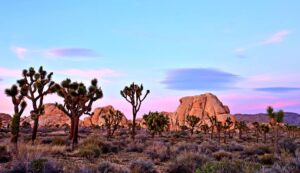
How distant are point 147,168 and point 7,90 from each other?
18.4 m

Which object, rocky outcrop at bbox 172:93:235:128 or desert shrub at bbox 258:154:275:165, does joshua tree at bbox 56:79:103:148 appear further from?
rocky outcrop at bbox 172:93:235:128

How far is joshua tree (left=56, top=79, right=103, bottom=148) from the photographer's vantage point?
30.2 metres

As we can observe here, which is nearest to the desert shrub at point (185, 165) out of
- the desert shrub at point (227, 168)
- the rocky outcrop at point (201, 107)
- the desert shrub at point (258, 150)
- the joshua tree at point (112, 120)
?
the desert shrub at point (227, 168)

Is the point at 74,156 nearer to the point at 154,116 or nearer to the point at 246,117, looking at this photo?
the point at 154,116

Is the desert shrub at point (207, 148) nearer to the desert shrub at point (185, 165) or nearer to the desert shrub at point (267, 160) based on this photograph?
the desert shrub at point (267, 160)

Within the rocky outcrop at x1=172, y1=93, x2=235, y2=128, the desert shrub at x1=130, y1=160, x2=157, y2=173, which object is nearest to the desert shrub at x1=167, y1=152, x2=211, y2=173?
the desert shrub at x1=130, y1=160, x2=157, y2=173

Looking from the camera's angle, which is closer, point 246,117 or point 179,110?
point 179,110

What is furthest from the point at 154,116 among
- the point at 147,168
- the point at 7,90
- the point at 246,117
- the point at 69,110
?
the point at 246,117

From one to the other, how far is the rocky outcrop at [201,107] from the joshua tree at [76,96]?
9088cm

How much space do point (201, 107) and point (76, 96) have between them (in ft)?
340

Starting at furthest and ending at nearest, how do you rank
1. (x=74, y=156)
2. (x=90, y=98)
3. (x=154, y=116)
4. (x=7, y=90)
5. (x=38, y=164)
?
(x=154, y=116), (x=90, y=98), (x=7, y=90), (x=74, y=156), (x=38, y=164)

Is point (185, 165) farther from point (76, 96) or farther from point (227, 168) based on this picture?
point (76, 96)

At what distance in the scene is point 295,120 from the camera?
187m

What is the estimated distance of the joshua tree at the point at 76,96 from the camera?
30.2m
